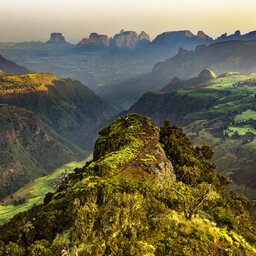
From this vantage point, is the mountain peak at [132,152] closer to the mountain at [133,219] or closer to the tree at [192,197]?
the mountain at [133,219]

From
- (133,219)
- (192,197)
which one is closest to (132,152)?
(192,197)

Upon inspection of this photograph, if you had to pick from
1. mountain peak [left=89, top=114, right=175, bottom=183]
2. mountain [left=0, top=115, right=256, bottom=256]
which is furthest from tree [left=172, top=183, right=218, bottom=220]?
mountain peak [left=89, top=114, right=175, bottom=183]

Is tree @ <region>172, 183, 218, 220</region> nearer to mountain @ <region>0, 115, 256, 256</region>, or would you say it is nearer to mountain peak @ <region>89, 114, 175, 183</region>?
mountain @ <region>0, 115, 256, 256</region>

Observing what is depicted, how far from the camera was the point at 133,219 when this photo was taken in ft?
162

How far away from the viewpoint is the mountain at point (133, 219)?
45.7m

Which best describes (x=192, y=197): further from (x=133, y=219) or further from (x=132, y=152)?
(x=133, y=219)

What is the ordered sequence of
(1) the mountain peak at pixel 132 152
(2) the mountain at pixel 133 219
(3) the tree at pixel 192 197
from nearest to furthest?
(2) the mountain at pixel 133 219 < (3) the tree at pixel 192 197 < (1) the mountain peak at pixel 132 152

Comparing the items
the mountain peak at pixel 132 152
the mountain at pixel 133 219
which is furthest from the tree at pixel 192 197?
the mountain peak at pixel 132 152

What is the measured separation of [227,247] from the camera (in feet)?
171

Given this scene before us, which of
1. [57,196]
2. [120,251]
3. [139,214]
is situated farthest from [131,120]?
[120,251]

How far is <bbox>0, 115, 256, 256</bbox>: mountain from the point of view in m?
45.7

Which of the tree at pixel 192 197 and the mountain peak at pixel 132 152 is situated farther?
the mountain peak at pixel 132 152

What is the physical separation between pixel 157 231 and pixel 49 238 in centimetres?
1222

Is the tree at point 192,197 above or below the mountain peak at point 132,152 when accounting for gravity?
below
